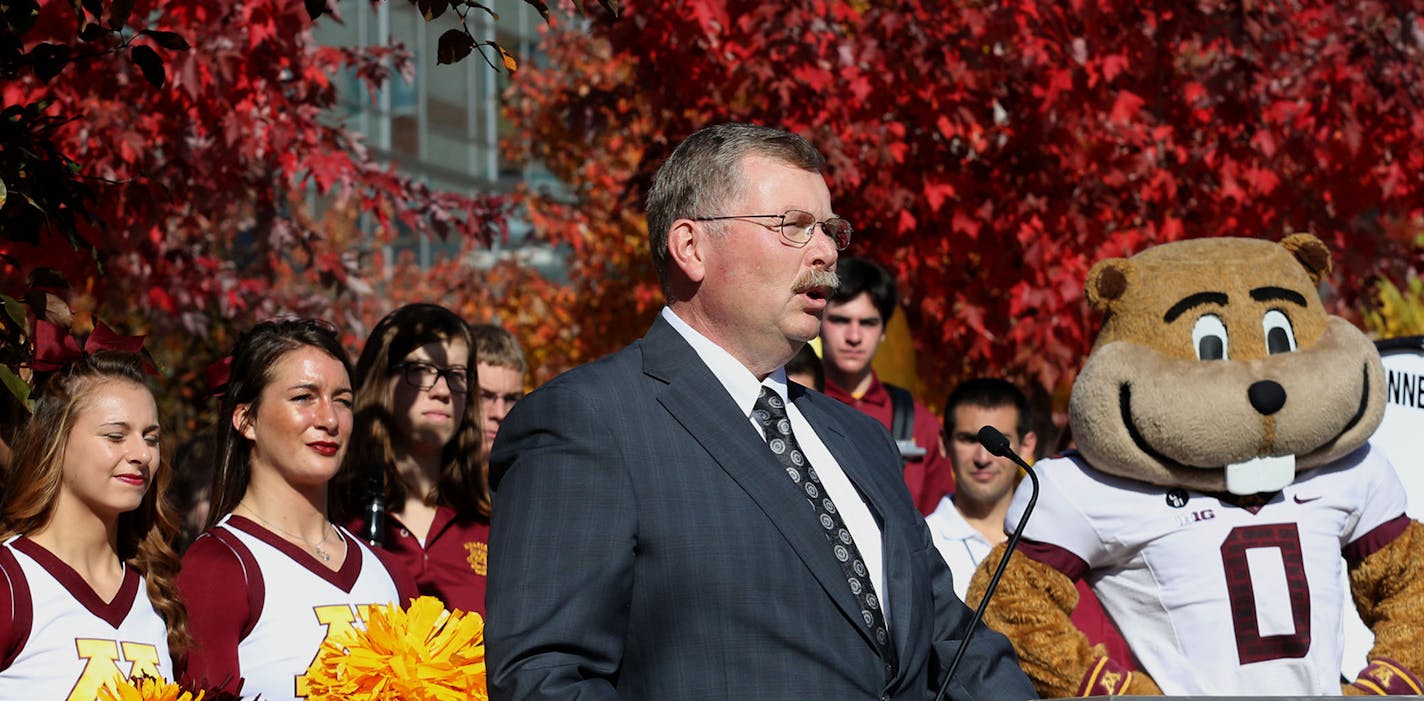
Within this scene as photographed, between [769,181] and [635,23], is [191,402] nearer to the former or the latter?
[635,23]

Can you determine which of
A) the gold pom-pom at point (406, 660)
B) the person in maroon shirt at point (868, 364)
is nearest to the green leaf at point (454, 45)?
the gold pom-pom at point (406, 660)

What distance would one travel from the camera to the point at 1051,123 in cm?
727

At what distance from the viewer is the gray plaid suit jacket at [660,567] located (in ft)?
8.56

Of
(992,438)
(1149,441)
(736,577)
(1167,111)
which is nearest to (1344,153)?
(1167,111)

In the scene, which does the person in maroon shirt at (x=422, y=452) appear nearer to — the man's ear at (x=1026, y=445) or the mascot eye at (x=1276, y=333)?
the man's ear at (x=1026, y=445)

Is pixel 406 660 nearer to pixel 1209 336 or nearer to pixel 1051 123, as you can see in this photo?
pixel 1209 336

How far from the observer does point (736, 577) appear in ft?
8.84

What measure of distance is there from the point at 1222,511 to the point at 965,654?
1.57 metres

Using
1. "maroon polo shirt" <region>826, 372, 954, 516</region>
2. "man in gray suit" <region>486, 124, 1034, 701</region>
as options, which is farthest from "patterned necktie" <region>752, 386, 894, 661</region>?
"maroon polo shirt" <region>826, 372, 954, 516</region>

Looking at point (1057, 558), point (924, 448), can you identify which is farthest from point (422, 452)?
point (924, 448)

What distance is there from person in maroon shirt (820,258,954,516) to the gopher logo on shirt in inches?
68.9

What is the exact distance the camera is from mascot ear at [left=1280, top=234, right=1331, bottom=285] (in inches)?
183

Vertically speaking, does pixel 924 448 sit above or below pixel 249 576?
above

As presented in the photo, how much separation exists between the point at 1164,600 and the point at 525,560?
2222 mm
